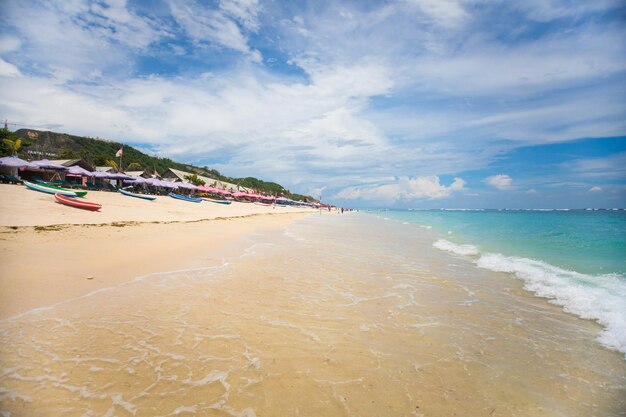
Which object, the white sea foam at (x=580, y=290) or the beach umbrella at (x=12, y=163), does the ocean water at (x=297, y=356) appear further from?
the beach umbrella at (x=12, y=163)

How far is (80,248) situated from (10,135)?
64.1 m

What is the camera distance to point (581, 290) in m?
8.27

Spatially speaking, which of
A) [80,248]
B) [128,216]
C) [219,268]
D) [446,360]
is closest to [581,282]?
[446,360]

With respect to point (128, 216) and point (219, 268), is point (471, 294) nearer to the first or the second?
point (219, 268)

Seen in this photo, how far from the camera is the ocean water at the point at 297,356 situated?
3.04m

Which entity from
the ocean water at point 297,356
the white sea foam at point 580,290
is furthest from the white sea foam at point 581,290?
the ocean water at point 297,356

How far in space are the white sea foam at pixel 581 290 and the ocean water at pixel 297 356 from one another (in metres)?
0.35

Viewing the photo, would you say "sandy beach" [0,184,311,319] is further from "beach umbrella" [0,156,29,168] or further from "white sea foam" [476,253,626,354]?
"beach umbrella" [0,156,29,168]

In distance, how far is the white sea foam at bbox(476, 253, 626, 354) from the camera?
575cm

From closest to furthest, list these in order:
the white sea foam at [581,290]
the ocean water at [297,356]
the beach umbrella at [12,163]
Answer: the ocean water at [297,356] → the white sea foam at [581,290] → the beach umbrella at [12,163]

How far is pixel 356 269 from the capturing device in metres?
9.75

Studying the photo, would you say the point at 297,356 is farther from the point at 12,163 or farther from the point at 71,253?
the point at 12,163

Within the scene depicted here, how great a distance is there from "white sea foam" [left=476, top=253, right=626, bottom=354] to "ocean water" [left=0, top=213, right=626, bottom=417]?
35cm

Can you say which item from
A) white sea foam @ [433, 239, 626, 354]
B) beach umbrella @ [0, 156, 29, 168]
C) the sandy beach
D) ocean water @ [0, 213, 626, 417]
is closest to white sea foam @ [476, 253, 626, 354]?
white sea foam @ [433, 239, 626, 354]
